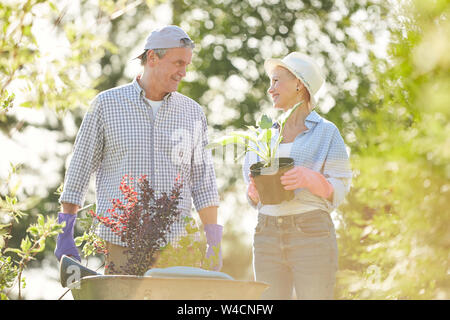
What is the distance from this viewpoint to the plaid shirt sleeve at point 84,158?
2.94 m

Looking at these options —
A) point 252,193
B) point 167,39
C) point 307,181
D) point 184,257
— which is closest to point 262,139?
point 307,181

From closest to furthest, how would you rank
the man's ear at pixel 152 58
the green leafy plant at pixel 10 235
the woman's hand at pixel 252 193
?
the green leafy plant at pixel 10 235 < the woman's hand at pixel 252 193 < the man's ear at pixel 152 58

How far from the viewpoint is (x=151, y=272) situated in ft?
6.89

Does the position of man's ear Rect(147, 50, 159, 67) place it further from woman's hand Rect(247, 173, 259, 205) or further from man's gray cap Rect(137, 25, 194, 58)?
woman's hand Rect(247, 173, 259, 205)

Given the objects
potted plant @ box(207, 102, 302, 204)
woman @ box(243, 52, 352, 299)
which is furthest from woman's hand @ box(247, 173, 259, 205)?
potted plant @ box(207, 102, 302, 204)

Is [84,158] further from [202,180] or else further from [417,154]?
[417,154]

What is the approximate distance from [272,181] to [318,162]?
381 millimetres

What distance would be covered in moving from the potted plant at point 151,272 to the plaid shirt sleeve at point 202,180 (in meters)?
0.57

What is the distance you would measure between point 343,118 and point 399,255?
6857 mm

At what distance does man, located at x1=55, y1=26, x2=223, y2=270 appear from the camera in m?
3.00

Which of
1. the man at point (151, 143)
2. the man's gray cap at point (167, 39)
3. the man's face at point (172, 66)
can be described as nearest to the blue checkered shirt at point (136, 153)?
the man at point (151, 143)

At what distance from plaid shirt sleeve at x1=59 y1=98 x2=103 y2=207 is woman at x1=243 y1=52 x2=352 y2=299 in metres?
0.72

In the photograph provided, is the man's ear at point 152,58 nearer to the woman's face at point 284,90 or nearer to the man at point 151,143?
the man at point 151,143

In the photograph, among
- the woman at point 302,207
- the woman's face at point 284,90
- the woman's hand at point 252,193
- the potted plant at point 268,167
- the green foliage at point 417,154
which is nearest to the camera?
the green foliage at point 417,154
